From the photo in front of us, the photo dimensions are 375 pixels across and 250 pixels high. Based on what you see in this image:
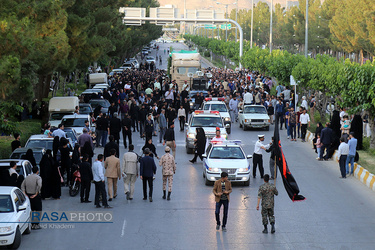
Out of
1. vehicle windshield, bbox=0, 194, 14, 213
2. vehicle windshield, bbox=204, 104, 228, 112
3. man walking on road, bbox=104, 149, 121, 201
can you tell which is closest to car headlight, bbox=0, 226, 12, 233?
vehicle windshield, bbox=0, 194, 14, 213

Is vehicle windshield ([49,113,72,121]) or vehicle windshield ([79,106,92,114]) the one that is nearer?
vehicle windshield ([49,113,72,121])

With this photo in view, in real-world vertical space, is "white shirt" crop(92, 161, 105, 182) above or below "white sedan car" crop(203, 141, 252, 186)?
above

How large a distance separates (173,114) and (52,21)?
277 inches

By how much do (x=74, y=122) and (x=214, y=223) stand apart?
587 inches

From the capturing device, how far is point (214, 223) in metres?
16.8

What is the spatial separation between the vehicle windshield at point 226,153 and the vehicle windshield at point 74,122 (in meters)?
9.36

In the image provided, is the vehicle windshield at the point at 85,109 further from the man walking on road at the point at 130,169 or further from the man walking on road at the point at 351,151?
the man walking on road at the point at 130,169

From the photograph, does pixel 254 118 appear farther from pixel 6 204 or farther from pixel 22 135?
pixel 6 204

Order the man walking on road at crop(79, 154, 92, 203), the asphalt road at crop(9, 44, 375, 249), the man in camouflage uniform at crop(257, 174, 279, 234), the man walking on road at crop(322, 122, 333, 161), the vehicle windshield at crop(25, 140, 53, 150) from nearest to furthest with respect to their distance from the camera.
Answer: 1. the asphalt road at crop(9, 44, 375, 249)
2. the man in camouflage uniform at crop(257, 174, 279, 234)
3. the man walking on road at crop(79, 154, 92, 203)
4. the vehicle windshield at crop(25, 140, 53, 150)
5. the man walking on road at crop(322, 122, 333, 161)

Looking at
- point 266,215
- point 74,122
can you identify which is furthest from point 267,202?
point 74,122

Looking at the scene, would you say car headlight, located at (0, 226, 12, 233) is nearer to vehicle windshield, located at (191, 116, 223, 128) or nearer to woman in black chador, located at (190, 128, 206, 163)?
woman in black chador, located at (190, 128, 206, 163)

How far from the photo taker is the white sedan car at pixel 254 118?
121 feet

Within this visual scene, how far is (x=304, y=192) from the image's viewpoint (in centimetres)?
2095

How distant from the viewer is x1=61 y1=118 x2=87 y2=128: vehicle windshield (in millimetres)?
30219
